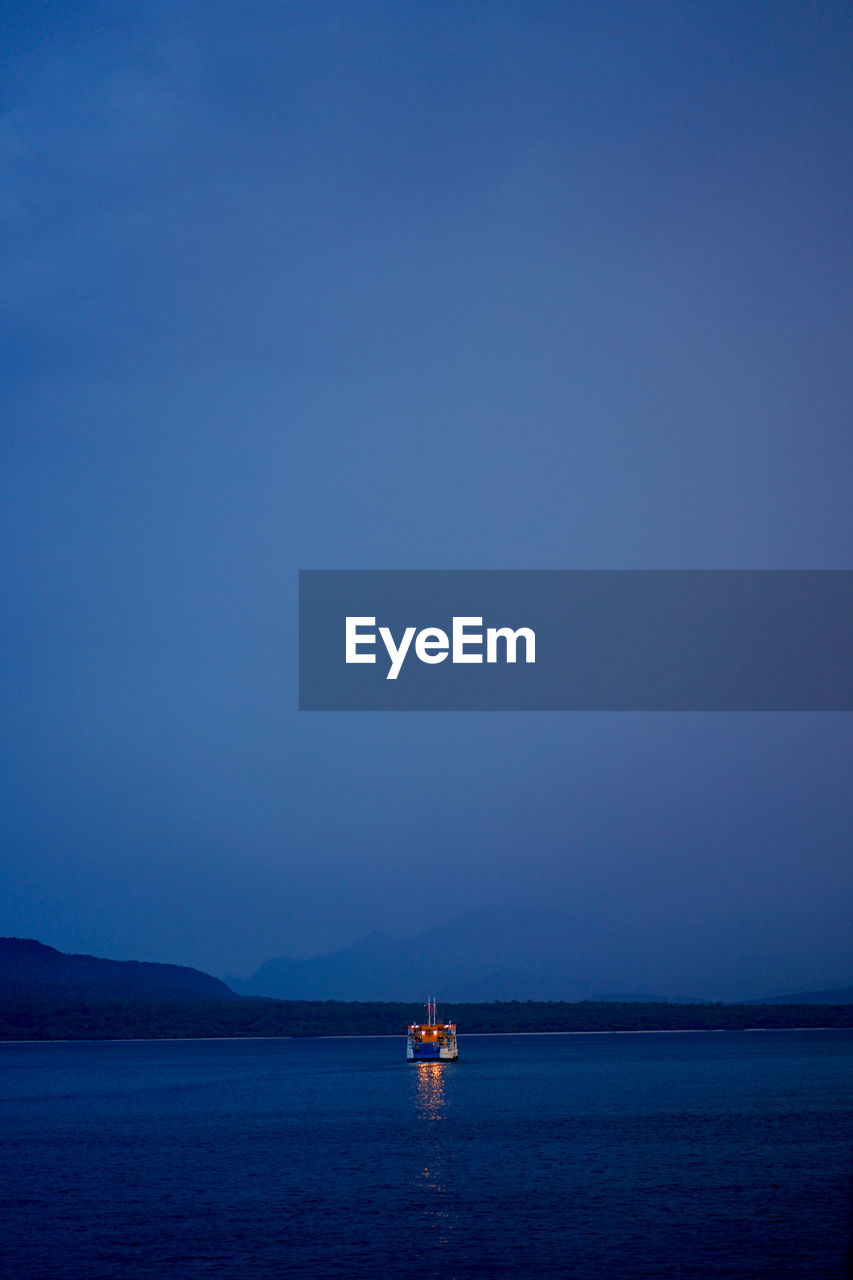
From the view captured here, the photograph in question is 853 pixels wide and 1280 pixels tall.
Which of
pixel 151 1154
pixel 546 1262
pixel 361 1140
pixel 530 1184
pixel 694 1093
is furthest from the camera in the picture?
pixel 694 1093

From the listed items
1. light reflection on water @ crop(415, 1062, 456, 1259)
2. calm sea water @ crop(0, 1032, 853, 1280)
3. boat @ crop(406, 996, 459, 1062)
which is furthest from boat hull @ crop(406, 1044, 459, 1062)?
calm sea water @ crop(0, 1032, 853, 1280)

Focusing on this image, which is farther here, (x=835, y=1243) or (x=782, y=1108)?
(x=782, y=1108)

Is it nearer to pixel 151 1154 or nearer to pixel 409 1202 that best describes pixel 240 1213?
pixel 409 1202

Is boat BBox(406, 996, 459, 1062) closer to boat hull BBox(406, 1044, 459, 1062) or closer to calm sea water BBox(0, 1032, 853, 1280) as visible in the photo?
boat hull BBox(406, 1044, 459, 1062)

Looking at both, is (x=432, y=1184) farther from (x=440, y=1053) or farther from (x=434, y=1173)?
(x=440, y=1053)

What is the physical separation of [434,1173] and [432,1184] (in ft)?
13.4

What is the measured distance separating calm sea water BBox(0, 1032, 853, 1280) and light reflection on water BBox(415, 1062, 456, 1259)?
17 cm

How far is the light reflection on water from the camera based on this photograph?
43.7 meters

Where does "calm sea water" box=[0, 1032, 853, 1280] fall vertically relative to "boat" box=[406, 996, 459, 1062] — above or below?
above

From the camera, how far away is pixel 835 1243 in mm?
42375

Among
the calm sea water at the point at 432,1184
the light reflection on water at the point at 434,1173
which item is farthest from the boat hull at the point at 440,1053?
the calm sea water at the point at 432,1184

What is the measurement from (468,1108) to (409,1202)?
51.7m

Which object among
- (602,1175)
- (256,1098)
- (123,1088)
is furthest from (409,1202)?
(123,1088)

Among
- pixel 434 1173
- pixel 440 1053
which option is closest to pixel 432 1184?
pixel 434 1173
